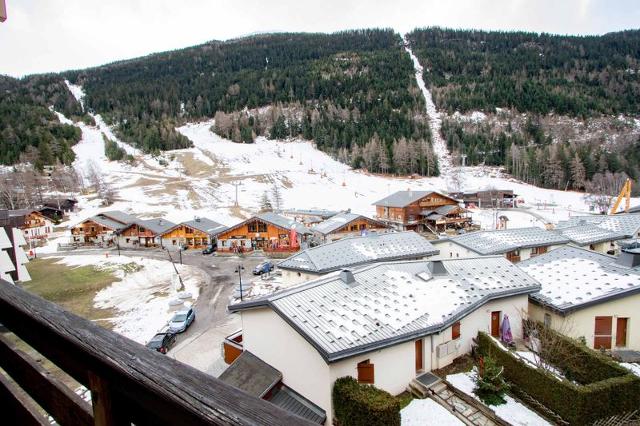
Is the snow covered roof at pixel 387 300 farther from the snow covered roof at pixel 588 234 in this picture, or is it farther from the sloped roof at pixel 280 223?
the sloped roof at pixel 280 223

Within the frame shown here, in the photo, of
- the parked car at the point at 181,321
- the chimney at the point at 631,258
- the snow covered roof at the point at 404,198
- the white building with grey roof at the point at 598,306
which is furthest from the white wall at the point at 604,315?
the snow covered roof at the point at 404,198

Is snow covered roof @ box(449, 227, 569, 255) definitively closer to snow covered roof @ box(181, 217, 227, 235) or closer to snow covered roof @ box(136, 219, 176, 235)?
snow covered roof @ box(181, 217, 227, 235)

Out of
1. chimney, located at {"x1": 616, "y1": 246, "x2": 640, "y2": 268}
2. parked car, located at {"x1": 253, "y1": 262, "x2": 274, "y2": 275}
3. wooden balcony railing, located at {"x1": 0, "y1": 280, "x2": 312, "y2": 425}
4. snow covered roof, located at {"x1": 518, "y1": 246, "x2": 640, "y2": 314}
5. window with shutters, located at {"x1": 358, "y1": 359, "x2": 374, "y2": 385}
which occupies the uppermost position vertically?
wooden balcony railing, located at {"x1": 0, "y1": 280, "x2": 312, "y2": 425}

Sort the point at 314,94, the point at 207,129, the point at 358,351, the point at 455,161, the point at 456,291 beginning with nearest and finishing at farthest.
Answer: the point at 358,351
the point at 456,291
the point at 455,161
the point at 207,129
the point at 314,94

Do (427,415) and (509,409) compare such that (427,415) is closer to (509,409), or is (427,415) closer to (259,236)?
(509,409)

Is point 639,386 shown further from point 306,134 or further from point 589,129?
point 589,129

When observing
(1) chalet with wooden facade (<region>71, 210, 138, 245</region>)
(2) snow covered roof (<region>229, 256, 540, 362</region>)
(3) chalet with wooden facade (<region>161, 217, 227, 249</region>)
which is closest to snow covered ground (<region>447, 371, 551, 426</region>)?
(2) snow covered roof (<region>229, 256, 540, 362</region>)

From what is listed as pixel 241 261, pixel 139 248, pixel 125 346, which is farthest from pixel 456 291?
pixel 139 248
